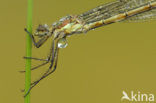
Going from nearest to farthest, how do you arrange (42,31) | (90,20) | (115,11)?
(42,31), (90,20), (115,11)

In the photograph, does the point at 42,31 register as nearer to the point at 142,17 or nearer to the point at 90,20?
the point at 90,20

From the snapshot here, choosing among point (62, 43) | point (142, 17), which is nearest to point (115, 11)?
point (142, 17)

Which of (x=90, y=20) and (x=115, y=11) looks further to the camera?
(x=115, y=11)

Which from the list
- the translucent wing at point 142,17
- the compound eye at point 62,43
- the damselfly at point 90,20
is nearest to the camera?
the compound eye at point 62,43

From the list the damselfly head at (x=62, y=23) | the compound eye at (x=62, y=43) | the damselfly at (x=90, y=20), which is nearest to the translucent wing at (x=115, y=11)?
the damselfly at (x=90, y=20)

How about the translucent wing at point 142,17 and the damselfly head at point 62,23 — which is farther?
the translucent wing at point 142,17

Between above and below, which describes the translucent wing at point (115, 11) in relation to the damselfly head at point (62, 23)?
above

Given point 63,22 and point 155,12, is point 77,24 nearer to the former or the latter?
point 63,22

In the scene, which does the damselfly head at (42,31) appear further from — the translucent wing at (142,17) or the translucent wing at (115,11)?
the translucent wing at (142,17)

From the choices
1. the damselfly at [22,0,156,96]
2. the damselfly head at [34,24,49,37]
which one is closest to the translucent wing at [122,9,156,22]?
the damselfly at [22,0,156,96]

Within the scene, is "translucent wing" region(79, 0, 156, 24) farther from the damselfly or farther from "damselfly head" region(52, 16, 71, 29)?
"damselfly head" region(52, 16, 71, 29)
